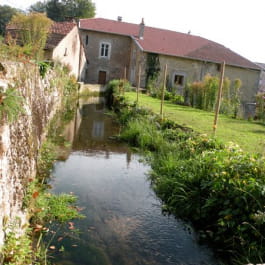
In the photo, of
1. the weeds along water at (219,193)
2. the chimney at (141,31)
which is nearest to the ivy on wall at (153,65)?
the chimney at (141,31)

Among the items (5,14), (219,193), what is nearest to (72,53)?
(219,193)

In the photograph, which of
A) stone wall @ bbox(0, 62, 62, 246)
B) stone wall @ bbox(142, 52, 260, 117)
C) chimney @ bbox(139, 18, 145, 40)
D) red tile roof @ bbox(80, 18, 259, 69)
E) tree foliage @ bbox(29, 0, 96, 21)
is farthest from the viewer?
tree foliage @ bbox(29, 0, 96, 21)

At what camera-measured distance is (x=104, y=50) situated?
109 feet

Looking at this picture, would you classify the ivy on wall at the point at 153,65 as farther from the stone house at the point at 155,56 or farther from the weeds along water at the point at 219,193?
the weeds along water at the point at 219,193

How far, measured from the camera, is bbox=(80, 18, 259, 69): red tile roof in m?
29.9

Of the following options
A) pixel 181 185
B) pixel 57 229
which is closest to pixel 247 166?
pixel 181 185

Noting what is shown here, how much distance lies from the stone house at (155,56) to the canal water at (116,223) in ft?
72.1

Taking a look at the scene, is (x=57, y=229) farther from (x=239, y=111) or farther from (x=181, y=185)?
(x=239, y=111)

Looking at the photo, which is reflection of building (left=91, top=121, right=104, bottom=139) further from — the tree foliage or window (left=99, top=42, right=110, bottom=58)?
the tree foliage

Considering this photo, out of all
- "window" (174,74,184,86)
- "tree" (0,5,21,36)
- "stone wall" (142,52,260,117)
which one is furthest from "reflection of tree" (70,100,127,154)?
"tree" (0,5,21,36)

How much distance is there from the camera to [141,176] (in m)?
6.88

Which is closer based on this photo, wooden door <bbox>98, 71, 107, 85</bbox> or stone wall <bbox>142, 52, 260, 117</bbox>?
stone wall <bbox>142, 52, 260, 117</bbox>

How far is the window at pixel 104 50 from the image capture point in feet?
109

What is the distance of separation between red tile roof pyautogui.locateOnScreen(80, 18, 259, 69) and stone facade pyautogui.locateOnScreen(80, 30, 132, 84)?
0.81 metres
